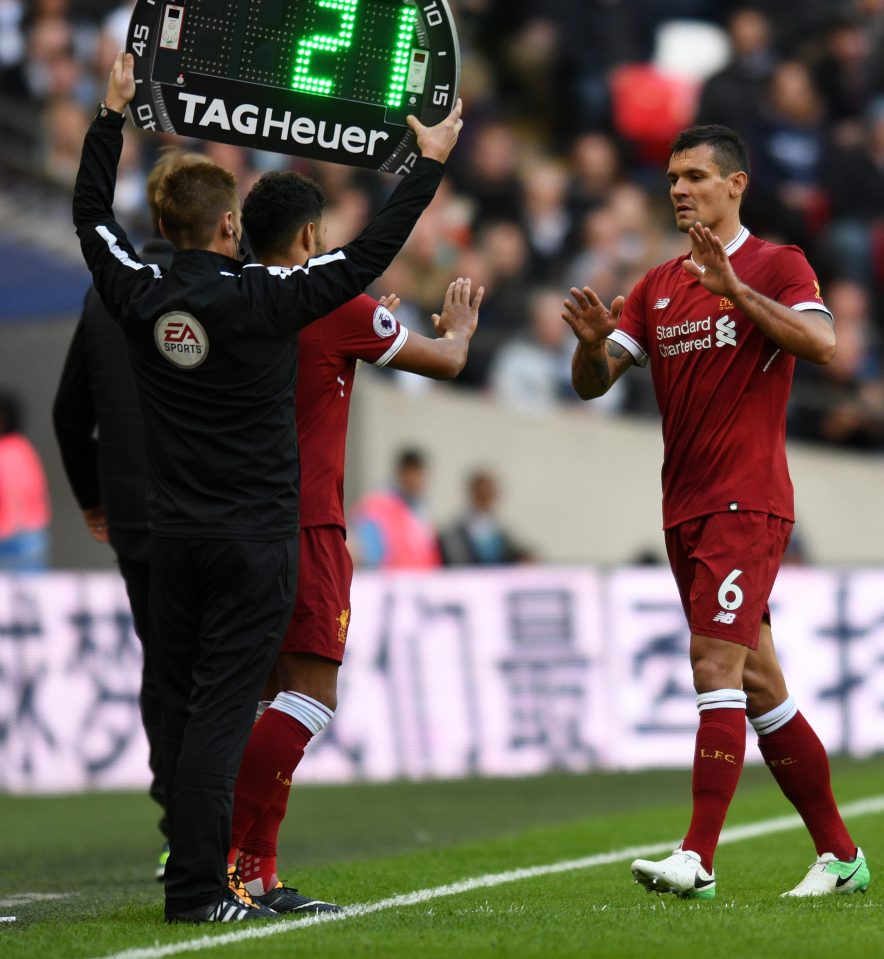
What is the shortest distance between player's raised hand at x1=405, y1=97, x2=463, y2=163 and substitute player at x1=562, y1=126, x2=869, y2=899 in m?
0.68

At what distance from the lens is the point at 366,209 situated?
53.7 ft

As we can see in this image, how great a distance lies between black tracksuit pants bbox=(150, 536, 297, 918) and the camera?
5523 mm

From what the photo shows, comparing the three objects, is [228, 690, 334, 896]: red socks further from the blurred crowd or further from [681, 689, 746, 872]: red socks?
the blurred crowd

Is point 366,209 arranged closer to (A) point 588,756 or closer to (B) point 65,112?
(B) point 65,112

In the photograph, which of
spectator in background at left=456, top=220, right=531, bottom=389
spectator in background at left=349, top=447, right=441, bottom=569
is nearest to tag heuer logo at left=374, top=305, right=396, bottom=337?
spectator in background at left=349, top=447, right=441, bottom=569

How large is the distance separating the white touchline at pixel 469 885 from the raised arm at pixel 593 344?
1.75 meters

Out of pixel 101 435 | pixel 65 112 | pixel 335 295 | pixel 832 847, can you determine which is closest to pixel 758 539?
pixel 832 847

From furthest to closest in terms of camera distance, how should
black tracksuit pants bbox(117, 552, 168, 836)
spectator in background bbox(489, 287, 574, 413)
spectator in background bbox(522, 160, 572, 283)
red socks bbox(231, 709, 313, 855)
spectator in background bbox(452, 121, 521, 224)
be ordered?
spectator in background bbox(452, 121, 521, 224), spectator in background bbox(522, 160, 572, 283), spectator in background bbox(489, 287, 574, 413), black tracksuit pants bbox(117, 552, 168, 836), red socks bbox(231, 709, 313, 855)

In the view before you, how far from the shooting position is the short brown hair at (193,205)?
5.76m

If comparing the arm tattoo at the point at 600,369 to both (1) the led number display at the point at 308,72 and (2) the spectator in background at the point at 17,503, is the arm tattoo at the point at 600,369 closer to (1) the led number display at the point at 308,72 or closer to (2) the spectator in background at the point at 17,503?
(1) the led number display at the point at 308,72

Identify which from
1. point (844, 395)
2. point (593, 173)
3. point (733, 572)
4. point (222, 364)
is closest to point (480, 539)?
point (844, 395)

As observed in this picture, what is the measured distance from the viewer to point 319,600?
6.05 metres

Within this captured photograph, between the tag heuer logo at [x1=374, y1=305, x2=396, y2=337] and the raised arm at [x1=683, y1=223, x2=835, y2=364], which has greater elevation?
the raised arm at [x1=683, y1=223, x2=835, y2=364]

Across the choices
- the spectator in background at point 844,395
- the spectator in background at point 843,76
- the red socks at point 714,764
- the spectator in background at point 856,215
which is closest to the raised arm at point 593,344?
the red socks at point 714,764
